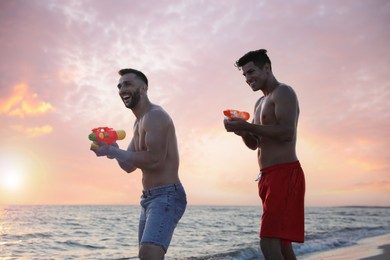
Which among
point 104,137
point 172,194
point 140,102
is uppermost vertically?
point 140,102

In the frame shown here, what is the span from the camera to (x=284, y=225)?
3.59 meters

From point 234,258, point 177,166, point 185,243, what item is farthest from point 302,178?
point 185,243

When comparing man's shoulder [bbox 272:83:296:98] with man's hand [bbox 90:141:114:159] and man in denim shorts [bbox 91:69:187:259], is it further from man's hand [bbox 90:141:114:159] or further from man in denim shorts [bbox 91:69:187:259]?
man's hand [bbox 90:141:114:159]

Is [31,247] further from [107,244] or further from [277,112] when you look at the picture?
[277,112]

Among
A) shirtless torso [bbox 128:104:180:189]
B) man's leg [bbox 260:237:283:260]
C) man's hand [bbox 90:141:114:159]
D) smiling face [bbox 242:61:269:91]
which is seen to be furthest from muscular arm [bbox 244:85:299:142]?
man's hand [bbox 90:141:114:159]

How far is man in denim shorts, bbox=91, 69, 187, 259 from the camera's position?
353cm

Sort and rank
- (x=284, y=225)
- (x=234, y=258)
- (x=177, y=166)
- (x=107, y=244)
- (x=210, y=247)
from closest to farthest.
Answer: (x=284, y=225) → (x=177, y=166) → (x=234, y=258) → (x=210, y=247) → (x=107, y=244)

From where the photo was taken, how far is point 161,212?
142 inches

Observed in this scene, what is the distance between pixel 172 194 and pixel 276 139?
1.04 m

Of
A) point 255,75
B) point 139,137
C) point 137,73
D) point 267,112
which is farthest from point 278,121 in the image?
point 137,73

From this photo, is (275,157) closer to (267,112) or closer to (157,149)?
(267,112)

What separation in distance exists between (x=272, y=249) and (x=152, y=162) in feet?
4.17

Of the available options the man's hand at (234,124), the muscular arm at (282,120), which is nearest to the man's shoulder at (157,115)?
the man's hand at (234,124)

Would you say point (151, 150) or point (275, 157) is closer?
point (151, 150)
